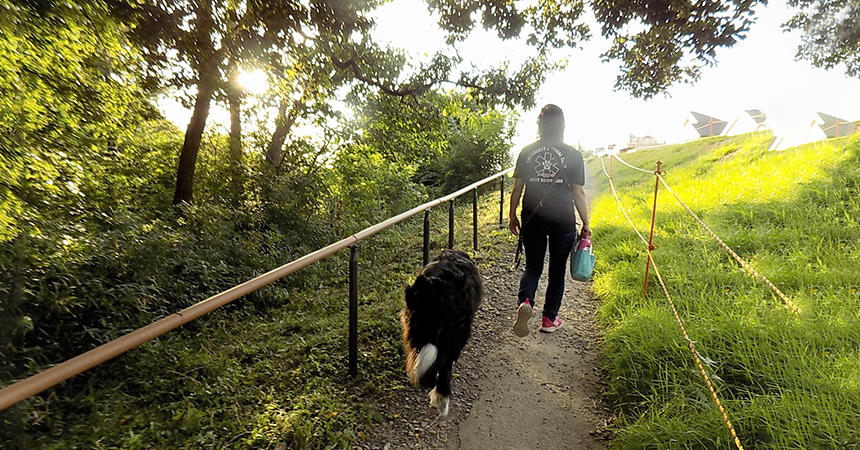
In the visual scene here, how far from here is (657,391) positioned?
2.50 metres

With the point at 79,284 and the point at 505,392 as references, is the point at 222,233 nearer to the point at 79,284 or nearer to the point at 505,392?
the point at 79,284

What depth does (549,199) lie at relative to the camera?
3.32 meters

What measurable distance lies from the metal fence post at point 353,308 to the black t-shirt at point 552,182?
164 cm

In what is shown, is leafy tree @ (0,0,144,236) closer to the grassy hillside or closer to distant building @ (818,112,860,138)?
the grassy hillside

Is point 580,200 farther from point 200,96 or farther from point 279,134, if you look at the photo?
point 279,134

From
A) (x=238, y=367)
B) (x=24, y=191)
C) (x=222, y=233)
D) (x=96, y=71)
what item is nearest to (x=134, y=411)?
(x=238, y=367)

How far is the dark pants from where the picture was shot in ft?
11.3

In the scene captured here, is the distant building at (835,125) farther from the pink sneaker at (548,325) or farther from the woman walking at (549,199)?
the pink sneaker at (548,325)

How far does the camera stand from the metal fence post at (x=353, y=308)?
2756 millimetres

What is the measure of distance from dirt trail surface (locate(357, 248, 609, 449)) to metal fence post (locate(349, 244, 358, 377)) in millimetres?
415

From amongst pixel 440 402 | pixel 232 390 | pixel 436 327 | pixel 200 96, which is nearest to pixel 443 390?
pixel 440 402

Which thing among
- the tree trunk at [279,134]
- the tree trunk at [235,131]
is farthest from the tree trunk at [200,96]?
the tree trunk at [279,134]

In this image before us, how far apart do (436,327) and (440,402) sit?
0.56 metres

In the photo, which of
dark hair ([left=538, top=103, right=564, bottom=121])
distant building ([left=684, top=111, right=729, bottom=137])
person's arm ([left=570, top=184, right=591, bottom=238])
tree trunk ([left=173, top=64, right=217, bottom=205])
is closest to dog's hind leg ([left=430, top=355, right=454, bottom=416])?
person's arm ([left=570, top=184, right=591, bottom=238])
